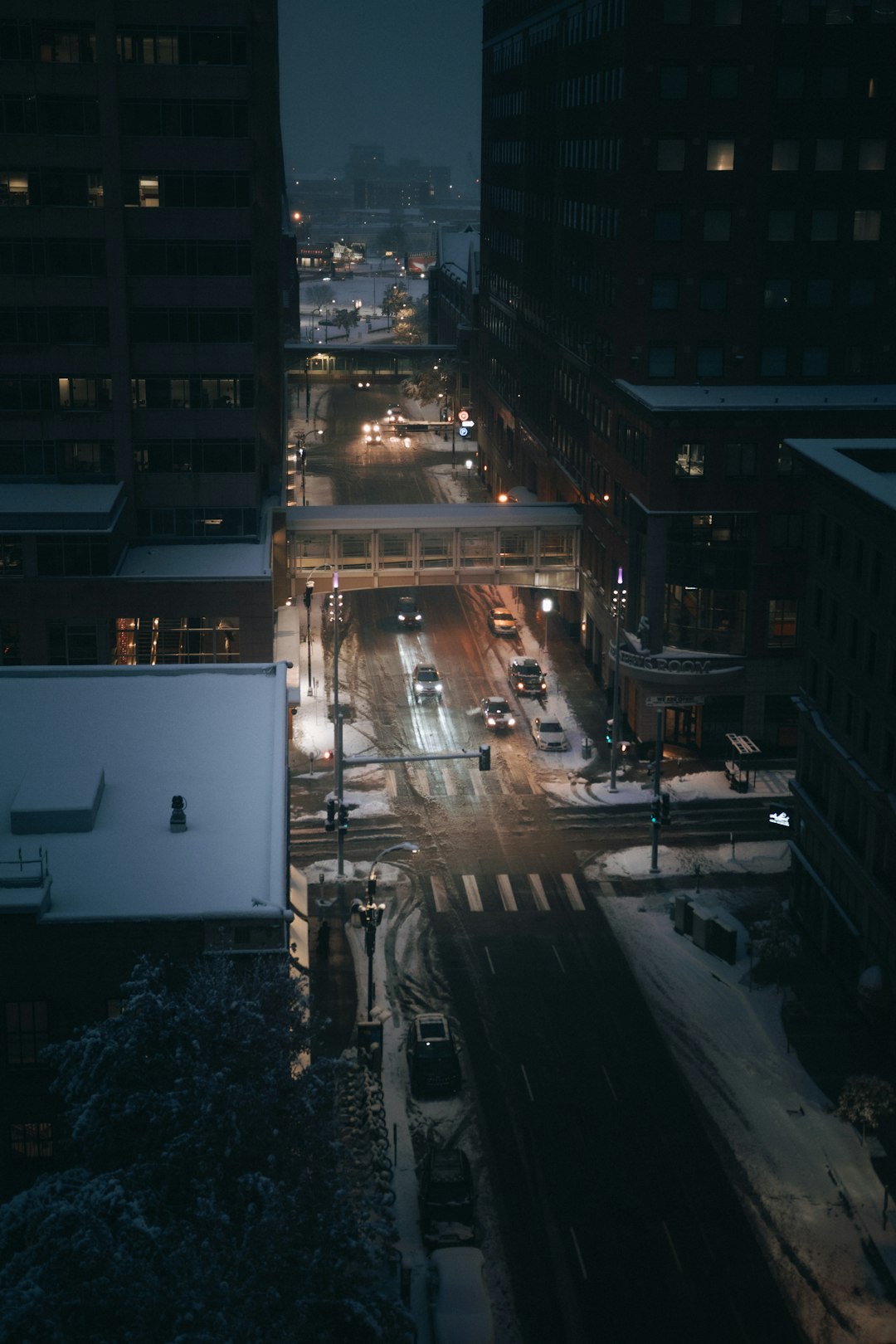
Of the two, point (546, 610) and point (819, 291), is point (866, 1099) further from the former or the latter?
point (546, 610)

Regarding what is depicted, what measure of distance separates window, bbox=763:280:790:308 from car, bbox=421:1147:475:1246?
52.9m

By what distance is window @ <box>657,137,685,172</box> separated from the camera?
81750 mm

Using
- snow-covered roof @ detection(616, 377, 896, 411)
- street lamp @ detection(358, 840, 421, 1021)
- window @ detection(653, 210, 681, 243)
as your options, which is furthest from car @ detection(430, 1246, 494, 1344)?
window @ detection(653, 210, 681, 243)

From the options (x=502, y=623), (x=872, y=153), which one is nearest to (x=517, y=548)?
(x=502, y=623)

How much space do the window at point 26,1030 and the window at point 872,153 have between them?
62.4 metres

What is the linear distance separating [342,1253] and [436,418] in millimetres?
156749

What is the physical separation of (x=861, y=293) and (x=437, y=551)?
98.8 feet

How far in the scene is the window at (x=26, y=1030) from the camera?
41156mm

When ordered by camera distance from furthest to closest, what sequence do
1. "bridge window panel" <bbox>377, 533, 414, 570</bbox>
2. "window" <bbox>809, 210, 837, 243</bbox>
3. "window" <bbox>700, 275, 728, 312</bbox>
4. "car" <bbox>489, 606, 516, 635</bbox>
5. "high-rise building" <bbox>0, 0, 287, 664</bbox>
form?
"car" <bbox>489, 606, 516, 635</bbox> → "bridge window panel" <bbox>377, 533, 414, 570</bbox> → "window" <bbox>700, 275, 728, 312</bbox> → "window" <bbox>809, 210, 837, 243</bbox> → "high-rise building" <bbox>0, 0, 287, 664</bbox>

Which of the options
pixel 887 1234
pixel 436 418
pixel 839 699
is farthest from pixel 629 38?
pixel 436 418

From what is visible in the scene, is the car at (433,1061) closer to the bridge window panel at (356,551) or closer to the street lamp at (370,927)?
the street lamp at (370,927)

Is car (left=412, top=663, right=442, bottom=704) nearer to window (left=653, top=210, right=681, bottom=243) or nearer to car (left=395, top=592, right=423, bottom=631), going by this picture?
car (left=395, top=592, right=423, bottom=631)

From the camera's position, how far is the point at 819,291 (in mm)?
82938

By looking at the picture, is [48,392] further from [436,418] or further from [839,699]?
[436,418]
